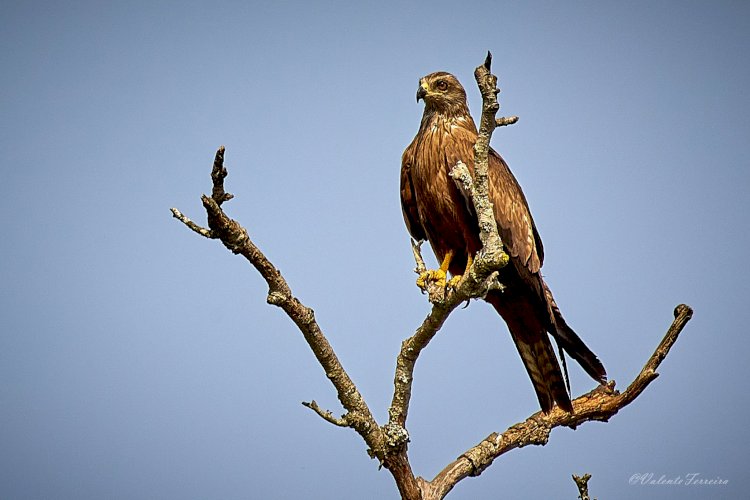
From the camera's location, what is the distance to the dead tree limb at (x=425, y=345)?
3098 millimetres

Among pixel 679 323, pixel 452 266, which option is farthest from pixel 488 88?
pixel 679 323

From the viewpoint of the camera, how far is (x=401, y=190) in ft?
13.5

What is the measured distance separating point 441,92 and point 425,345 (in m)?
1.34

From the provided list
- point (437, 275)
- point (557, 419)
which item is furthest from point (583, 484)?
point (437, 275)

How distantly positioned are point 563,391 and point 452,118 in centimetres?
154

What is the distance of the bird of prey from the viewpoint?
383cm

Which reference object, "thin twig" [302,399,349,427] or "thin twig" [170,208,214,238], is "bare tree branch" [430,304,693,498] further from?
"thin twig" [170,208,214,238]

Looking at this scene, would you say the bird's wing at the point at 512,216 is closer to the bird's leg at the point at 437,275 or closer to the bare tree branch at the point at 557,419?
the bird's leg at the point at 437,275

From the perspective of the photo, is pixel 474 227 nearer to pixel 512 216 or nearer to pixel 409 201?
pixel 512 216

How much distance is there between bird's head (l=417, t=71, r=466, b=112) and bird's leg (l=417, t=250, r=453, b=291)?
2.50ft

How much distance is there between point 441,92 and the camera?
405 cm

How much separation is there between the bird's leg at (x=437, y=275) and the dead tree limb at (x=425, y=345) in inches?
3.8

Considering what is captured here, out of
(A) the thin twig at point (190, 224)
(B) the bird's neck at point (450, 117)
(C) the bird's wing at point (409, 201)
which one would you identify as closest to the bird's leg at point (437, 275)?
(C) the bird's wing at point (409, 201)

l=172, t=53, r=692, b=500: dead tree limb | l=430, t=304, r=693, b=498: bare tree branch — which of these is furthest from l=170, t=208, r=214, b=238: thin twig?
Result: l=430, t=304, r=693, b=498: bare tree branch
